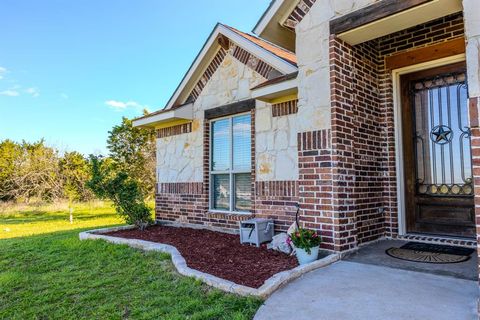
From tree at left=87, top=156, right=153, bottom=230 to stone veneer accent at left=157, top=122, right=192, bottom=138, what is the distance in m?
1.40

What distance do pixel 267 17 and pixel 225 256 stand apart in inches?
139

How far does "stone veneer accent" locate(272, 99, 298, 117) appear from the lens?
5.35m

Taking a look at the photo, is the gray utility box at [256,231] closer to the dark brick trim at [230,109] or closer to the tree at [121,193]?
the dark brick trim at [230,109]

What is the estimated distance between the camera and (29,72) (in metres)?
18.9

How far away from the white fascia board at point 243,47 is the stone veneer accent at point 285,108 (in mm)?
534

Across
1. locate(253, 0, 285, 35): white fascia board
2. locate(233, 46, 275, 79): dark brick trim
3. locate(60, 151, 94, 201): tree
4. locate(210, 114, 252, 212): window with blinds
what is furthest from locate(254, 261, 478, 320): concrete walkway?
locate(60, 151, 94, 201): tree

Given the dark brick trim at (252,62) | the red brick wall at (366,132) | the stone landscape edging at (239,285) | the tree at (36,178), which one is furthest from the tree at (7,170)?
the red brick wall at (366,132)

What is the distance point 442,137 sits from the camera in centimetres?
453

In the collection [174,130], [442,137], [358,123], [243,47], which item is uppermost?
[243,47]

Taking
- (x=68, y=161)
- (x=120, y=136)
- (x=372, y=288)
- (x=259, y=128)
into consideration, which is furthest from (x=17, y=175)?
(x=372, y=288)

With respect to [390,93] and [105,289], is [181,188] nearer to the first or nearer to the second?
[105,289]

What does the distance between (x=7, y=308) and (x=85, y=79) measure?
747 inches

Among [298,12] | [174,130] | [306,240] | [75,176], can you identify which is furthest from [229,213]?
[75,176]

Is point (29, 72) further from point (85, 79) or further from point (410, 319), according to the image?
point (410, 319)
